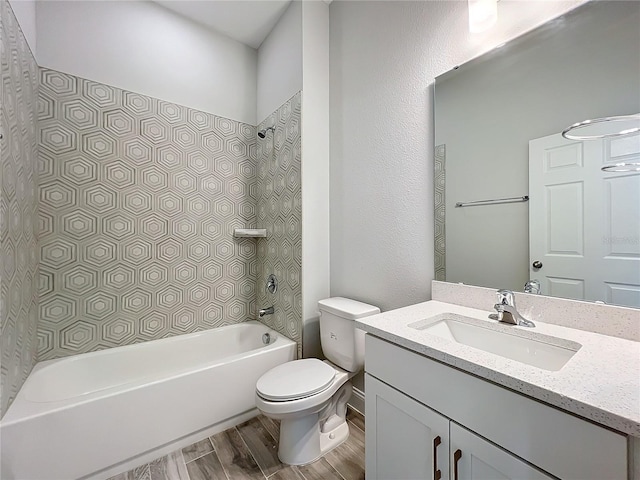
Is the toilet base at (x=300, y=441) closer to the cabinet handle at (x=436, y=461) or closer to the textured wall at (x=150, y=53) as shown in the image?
the cabinet handle at (x=436, y=461)

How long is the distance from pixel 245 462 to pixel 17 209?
1.71m

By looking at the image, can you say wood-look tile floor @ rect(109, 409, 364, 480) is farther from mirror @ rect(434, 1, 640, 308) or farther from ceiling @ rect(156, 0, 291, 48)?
ceiling @ rect(156, 0, 291, 48)

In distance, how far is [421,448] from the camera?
84cm

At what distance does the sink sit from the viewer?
0.84 m

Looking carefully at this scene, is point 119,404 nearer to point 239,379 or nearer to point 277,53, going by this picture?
point 239,379

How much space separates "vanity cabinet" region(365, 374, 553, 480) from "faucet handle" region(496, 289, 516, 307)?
517 millimetres

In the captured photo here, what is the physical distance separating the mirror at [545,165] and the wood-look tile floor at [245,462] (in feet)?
3.61

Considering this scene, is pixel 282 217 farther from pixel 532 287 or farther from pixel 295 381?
pixel 532 287

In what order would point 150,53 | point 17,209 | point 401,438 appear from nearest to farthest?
point 401,438 < point 17,209 < point 150,53

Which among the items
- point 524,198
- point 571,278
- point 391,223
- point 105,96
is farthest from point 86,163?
point 571,278

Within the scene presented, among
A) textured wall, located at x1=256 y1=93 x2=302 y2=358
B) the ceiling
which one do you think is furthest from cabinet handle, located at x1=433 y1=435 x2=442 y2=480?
the ceiling

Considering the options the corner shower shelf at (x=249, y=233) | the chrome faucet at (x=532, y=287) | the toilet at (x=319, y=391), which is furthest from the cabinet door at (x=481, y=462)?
the corner shower shelf at (x=249, y=233)

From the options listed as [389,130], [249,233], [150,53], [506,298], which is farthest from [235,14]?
[506,298]

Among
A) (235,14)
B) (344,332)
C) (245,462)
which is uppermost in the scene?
(235,14)
